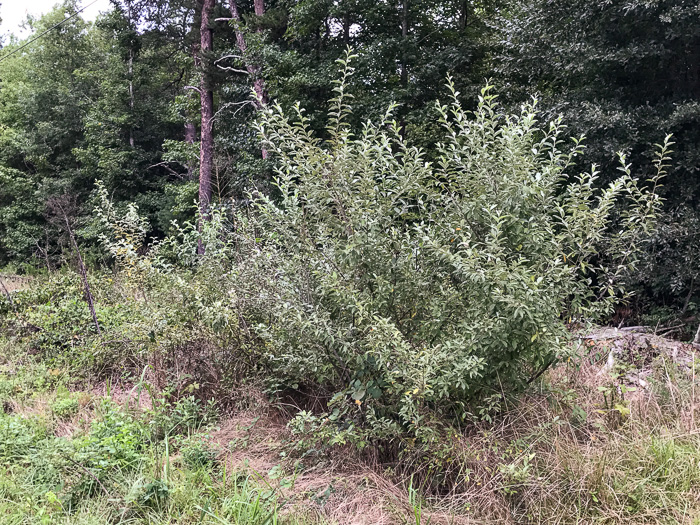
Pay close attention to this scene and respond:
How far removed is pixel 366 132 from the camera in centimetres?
307

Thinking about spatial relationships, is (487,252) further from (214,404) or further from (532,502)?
(214,404)

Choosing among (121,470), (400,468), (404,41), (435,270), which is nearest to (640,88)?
(404,41)

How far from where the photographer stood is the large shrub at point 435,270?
2.57 metres

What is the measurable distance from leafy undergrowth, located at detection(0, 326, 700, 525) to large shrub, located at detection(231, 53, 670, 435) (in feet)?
0.91

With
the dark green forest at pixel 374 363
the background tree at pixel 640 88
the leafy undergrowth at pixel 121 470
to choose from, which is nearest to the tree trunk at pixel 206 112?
the dark green forest at pixel 374 363

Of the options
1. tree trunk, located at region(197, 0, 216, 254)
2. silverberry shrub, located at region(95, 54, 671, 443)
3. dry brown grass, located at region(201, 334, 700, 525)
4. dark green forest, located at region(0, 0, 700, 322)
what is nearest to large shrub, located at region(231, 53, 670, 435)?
silverberry shrub, located at region(95, 54, 671, 443)

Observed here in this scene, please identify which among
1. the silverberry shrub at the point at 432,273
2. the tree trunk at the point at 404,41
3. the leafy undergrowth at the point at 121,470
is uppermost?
the tree trunk at the point at 404,41

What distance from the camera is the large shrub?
2568mm

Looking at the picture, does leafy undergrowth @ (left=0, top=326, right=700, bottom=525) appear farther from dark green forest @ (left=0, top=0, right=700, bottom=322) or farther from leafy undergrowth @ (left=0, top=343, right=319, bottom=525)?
dark green forest @ (left=0, top=0, right=700, bottom=322)

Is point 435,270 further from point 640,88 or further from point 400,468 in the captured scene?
point 640,88

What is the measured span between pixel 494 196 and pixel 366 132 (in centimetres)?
92

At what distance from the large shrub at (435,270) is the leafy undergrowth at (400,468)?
0.28 m

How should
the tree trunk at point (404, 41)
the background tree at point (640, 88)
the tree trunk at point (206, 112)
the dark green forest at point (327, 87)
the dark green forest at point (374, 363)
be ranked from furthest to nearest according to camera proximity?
the tree trunk at point (206, 112)
the tree trunk at point (404, 41)
the dark green forest at point (327, 87)
the background tree at point (640, 88)
the dark green forest at point (374, 363)

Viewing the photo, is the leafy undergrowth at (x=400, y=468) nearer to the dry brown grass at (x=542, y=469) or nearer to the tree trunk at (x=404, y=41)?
the dry brown grass at (x=542, y=469)
